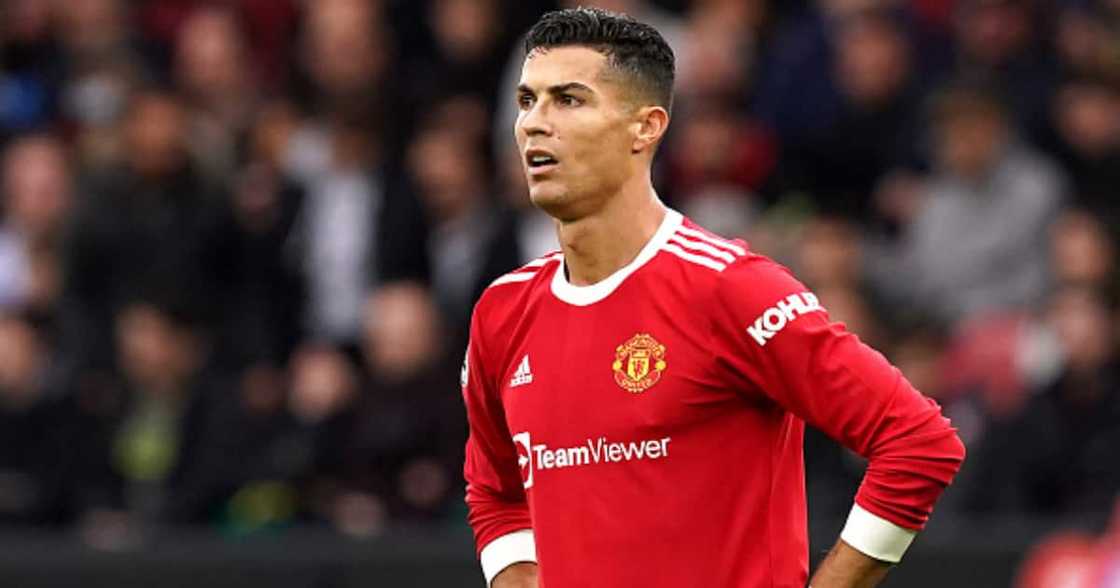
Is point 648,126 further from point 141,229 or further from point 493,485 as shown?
point 141,229

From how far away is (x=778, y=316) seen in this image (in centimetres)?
480

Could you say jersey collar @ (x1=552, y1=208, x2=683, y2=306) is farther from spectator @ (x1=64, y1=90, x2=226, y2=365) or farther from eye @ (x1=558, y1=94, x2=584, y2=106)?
spectator @ (x1=64, y1=90, x2=226, y2=365)

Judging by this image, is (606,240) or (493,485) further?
(493,485)

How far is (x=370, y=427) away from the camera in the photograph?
10.5 meters

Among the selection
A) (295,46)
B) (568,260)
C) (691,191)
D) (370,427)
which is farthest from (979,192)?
(568,260)

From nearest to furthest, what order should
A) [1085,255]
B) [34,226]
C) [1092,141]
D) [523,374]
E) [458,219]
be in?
[523,374]
[1085,255]
[1092,141]
[458,219]
[34,226]

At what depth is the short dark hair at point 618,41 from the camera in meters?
5.03

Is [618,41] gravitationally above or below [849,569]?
above

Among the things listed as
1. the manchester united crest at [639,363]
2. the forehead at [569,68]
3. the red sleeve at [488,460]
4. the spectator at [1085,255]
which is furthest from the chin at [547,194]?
the spectator at [1085,255]

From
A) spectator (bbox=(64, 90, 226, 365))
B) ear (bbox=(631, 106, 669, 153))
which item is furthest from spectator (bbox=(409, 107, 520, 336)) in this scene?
ear (bbox=(631, 106, 669, 153))

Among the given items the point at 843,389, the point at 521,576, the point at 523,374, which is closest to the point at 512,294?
the point at 523,374

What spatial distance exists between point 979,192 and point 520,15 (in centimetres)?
296

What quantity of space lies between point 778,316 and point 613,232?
0.46m

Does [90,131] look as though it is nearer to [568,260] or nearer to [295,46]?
[295,46]
